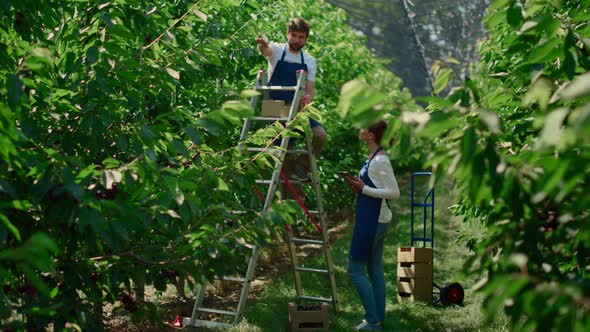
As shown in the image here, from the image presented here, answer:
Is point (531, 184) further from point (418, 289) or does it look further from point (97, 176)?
point (418, 289)

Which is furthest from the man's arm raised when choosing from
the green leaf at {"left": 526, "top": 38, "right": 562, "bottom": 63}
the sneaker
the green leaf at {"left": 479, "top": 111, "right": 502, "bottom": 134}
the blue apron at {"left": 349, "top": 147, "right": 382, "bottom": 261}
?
the green leaf at {"left": 479, "top": 111, "right": 502, "bottom": 134}

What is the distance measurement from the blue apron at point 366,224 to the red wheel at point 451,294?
1.38 metres

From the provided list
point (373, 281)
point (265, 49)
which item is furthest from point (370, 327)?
point (265, 49)

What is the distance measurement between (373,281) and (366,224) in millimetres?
497

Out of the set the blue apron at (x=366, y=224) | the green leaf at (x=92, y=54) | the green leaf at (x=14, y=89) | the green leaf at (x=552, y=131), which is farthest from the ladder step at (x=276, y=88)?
the green leaf at (x=552, y=131)

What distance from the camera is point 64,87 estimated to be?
4.07m

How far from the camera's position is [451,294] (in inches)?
287

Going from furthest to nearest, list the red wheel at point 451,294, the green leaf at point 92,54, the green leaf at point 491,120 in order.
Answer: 1. the red wheel at point 451,294
2. the green leaf at point 92,54
3. the green leaf at point 491,120

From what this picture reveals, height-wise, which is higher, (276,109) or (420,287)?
(276,109)

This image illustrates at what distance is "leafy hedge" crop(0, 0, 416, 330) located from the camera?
10.0 feet

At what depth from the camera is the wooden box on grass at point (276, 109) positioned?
21.3 feet

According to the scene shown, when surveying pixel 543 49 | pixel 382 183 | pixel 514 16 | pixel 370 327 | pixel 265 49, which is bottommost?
pixel 370 327

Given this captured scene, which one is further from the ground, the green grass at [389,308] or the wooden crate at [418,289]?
the wooden crate at [418,289]

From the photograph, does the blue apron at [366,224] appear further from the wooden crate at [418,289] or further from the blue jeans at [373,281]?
the wooden crate at [418,289]
